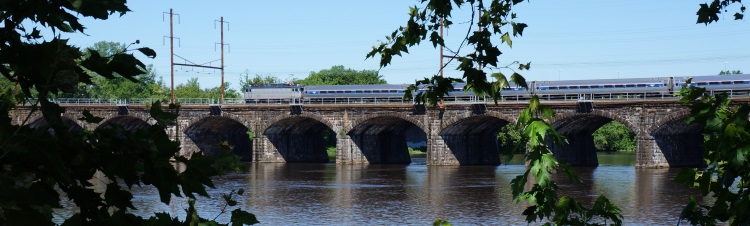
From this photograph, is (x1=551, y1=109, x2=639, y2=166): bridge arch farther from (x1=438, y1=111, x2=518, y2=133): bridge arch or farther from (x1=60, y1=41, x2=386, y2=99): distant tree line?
(x1=60, y1=41, x2=386, y2=99): distant tree line

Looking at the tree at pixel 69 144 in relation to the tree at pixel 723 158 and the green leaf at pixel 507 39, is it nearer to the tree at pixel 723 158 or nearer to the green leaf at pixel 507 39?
the green leaf at pixel 507 39

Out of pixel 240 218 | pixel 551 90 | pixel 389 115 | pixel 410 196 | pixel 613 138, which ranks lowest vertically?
pixel 410 196

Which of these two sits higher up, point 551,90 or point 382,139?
point 551,90

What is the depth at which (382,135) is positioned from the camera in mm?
75188

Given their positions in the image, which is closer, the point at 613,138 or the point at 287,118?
the point at 287,118

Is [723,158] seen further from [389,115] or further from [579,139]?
[579,139]

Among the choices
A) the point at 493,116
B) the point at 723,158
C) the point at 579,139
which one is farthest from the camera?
the point at 579,139

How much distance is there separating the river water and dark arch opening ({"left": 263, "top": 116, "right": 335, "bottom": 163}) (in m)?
12.0

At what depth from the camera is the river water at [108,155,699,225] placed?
35.5 metres

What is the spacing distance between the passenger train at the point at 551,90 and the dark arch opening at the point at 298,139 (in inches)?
90.8

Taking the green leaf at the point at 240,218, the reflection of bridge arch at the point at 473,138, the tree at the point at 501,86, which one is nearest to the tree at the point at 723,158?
the tree at the point at 501,86

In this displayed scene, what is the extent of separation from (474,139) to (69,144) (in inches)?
2689

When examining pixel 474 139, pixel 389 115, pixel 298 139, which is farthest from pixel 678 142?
pixel 298 139

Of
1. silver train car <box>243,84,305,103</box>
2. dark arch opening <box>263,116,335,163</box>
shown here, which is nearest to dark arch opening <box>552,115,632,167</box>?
dark arch opening <box>263,116,335,163</box>
